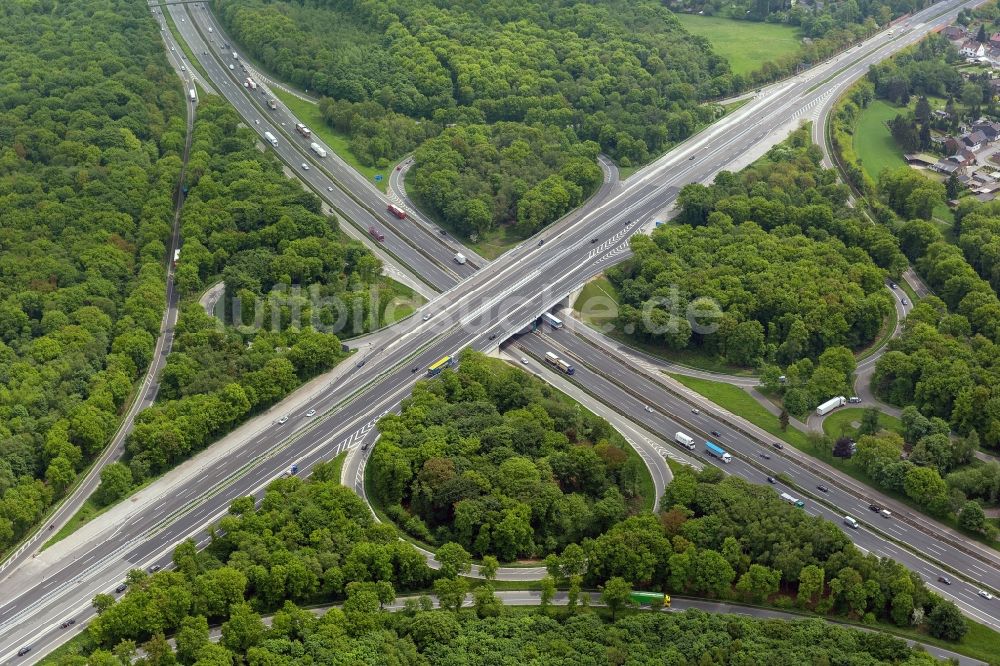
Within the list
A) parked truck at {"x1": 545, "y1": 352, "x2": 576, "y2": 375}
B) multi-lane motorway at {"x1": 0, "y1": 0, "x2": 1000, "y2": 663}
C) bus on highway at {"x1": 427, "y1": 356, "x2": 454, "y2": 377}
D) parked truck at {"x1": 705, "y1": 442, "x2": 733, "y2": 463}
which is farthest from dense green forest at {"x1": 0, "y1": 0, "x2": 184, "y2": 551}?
parked truck at {"x1": 705, "y1": 442, "x2": 733, "y2": 463}

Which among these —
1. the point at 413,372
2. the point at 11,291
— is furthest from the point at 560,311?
the point at 11,291

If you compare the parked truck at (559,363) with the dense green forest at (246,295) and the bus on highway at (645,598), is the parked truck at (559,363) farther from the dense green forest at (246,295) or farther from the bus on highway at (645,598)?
the bus on highway at (645,598)

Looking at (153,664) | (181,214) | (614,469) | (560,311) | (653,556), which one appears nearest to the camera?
(153,664)

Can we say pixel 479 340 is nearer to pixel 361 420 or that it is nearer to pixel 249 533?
pixel 361 420

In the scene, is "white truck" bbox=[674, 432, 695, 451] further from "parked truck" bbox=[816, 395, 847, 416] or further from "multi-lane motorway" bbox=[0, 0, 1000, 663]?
"parked truck" bbox=[816, 395, 847, 416]

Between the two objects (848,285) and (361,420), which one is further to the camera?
(848,285)

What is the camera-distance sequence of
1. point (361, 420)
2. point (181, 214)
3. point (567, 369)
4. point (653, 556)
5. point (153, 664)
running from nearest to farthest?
1. point (153, 664)
2. point (653, 556)
3. point (361, 420)
4. point (567, 369)
5. point (181, 214)

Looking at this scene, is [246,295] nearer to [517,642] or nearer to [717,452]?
[717,452]
